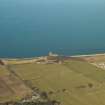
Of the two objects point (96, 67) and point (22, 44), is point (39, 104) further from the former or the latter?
point (22, 44)

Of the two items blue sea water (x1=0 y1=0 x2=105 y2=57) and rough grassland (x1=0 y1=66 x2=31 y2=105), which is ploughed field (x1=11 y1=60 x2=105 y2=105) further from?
blue sea water (x1=0 y1=0 x2=105 y2=57)

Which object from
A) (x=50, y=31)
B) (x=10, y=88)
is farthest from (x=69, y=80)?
(x=50, y=31)

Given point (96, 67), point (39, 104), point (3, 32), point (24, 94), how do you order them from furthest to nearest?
point (3, 32), point (96, 67), point (24, 94), point (39, 104)

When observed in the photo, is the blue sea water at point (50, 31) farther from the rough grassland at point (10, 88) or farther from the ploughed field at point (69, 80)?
the rough grassland at point (10, 88)

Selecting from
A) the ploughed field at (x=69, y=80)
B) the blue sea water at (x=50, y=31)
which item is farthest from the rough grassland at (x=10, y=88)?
the blue sea water at (x=50, y=31)

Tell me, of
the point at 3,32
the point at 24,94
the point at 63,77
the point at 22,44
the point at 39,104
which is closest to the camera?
the point at 39,104

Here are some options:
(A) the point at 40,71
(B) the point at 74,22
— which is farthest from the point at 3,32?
(A) the point at 40,71
